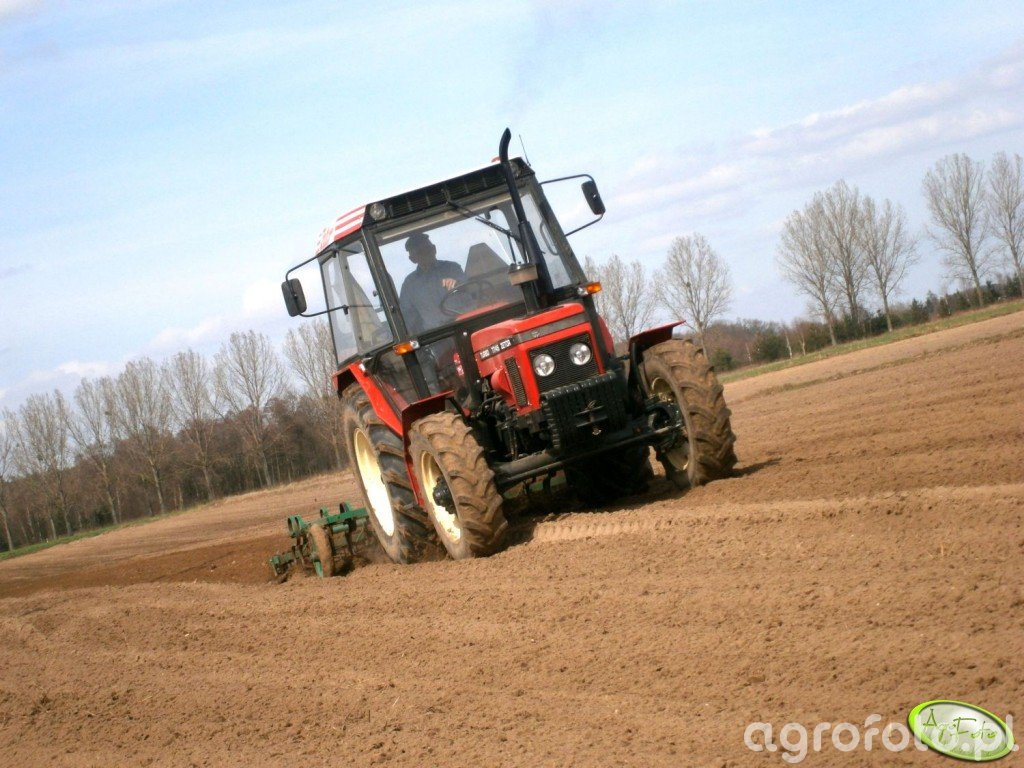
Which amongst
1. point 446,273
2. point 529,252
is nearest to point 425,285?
point 446,273

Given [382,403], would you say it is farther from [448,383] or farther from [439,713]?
[439,713]

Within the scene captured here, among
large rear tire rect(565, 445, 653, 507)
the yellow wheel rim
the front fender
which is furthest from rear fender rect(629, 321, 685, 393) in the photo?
the yellow wheel rim

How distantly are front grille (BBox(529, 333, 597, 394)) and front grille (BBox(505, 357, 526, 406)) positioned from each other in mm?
119

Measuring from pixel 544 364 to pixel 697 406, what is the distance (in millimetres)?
1108

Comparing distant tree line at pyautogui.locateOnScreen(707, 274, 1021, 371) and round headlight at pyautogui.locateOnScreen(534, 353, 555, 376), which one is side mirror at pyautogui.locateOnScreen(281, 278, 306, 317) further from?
distant tree line at pyautogui.locateOnScreen(707, 274, 1021, 371)

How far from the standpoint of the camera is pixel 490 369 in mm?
7832

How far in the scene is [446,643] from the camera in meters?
5.50

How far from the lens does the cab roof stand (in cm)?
821

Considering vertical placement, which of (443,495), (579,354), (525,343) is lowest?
(443,495)

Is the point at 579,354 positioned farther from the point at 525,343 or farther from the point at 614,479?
the point at 614,479

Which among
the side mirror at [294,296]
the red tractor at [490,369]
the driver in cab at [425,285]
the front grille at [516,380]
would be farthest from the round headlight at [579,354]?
the side mirror at [294,296]

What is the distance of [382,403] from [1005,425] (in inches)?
186

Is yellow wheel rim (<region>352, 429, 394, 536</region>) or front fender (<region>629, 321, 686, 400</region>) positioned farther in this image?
yellow wheel rim (<region>352, 429, 394, 536</region>)

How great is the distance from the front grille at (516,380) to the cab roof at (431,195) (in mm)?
1472
